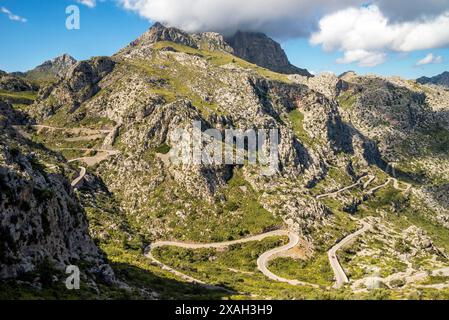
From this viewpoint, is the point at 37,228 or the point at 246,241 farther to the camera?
the point at 246,241

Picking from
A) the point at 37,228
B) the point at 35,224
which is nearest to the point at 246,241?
the point at 37,228

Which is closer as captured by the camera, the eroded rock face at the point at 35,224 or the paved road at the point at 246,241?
the eroded rock face at the point at 35,224

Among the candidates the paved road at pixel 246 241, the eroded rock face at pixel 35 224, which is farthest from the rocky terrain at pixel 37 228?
the paved road at pixel 246 241

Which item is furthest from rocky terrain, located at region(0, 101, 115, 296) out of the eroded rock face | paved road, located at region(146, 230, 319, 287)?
paved road, located at region(146, 230, 319, 287)

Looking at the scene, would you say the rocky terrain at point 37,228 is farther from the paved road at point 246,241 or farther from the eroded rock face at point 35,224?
the paved road at point 246,241

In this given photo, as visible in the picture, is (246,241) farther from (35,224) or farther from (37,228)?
(35,224)

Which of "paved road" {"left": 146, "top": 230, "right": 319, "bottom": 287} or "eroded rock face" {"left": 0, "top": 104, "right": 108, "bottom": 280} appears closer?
"eroded rock face" {"left": 0, "top": 104, "right": 108, "bottom": 280}

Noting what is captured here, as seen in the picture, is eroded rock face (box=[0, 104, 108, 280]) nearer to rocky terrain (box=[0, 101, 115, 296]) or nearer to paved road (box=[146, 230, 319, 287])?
rocky terrain (box=[0, 101, 115, 296])

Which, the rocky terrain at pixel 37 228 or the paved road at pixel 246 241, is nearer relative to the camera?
the rocky terrain at pixel 37 228

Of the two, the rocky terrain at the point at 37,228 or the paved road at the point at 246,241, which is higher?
the rocky terrain at the point at 37,228

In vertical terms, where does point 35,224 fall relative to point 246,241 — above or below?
above
